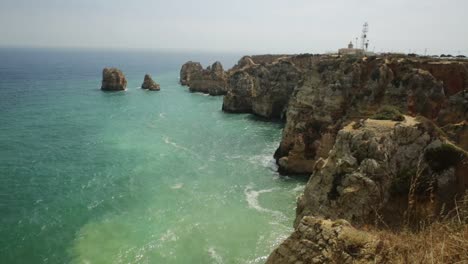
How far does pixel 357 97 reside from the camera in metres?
42.3

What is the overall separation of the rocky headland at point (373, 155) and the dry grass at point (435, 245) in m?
0.07

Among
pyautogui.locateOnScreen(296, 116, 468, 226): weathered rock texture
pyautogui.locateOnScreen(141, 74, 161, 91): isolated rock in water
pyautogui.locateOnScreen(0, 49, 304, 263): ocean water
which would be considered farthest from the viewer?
pyautogui.locateOnScreen(141, 74, 161, 91): isolated rock in water

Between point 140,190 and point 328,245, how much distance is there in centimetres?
2914

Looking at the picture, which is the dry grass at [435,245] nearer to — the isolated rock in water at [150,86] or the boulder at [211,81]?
the boulder at [211,81]

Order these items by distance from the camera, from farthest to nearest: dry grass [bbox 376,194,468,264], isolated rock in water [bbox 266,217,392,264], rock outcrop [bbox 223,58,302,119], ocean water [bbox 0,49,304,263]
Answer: rock outcrop [bbox 223,58,302,119], ocean water [bbox 0,49,304,263], isolated rock in water [bbox 266,217,392,264], dry grass [bbox 376,194,468,264]

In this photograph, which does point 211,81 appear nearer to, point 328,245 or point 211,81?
point 211,81

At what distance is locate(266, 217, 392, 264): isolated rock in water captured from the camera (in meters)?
11.0

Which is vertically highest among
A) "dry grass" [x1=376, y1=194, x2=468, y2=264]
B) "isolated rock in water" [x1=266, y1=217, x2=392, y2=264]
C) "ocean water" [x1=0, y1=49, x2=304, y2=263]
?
"dry grass" [x1=376, y1=194, x2=468, y2=264]

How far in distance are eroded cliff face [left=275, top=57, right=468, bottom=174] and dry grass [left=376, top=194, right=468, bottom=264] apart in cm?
3059

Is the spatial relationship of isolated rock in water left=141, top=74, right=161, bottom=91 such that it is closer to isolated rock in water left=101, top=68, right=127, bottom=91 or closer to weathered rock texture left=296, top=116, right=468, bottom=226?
isolated rock in water left=101, top=68, right=127, bottom=91

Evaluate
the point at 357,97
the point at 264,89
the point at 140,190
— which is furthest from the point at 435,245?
the point at 264,89

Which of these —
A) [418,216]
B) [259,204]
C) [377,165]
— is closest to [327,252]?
[418,216]

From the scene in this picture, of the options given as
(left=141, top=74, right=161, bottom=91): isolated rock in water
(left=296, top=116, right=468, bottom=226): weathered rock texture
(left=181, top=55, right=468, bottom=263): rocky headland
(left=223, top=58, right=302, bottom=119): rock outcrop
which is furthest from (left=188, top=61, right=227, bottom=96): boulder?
(left=296, top=116, right=468, bottom=226): weathered rock texture

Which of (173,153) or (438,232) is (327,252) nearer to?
(438,232)
